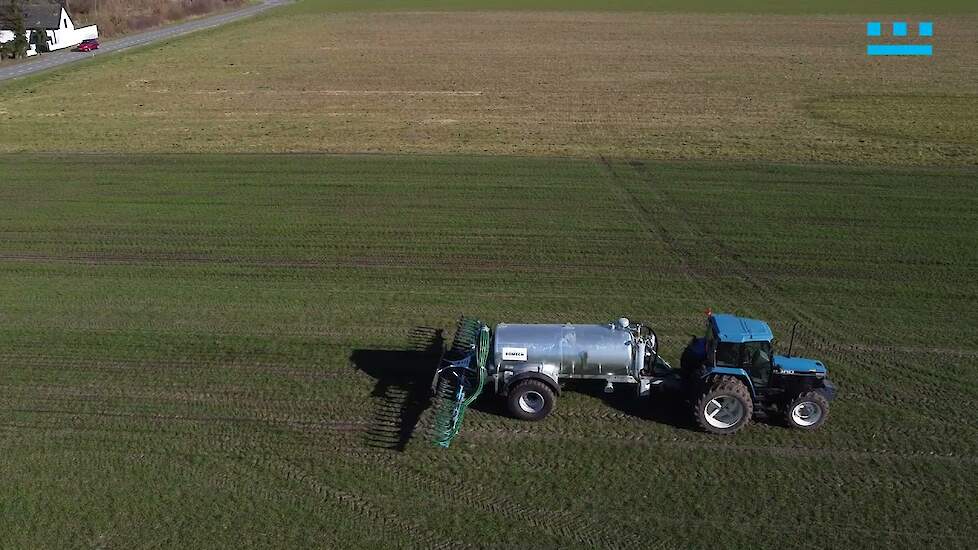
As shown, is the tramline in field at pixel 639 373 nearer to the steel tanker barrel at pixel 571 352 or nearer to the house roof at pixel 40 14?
the steel tanker barrel at pixel 571 352

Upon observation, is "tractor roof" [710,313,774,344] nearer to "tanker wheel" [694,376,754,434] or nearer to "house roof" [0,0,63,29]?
"tanker wheel" [694,376,754,434]

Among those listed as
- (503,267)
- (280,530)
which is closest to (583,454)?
(280,530)

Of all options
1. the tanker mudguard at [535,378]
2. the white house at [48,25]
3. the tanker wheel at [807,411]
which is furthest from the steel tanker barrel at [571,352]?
the white house at [48,25]

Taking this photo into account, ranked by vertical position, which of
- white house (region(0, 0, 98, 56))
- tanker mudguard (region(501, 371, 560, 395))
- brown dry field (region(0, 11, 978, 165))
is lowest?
tanker mudguard (region(501, 371, 560, 395))

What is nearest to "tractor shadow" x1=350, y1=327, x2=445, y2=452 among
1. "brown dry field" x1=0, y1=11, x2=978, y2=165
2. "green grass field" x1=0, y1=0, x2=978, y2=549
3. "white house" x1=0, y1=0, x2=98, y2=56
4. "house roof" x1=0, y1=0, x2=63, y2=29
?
"green grass field" x1=0, y1=0, x2=978, y2=549

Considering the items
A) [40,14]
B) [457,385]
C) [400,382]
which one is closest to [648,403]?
[457,385]

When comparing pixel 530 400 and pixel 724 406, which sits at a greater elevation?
pixel 530 400

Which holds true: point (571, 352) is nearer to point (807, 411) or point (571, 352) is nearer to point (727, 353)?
point (727, 353)
